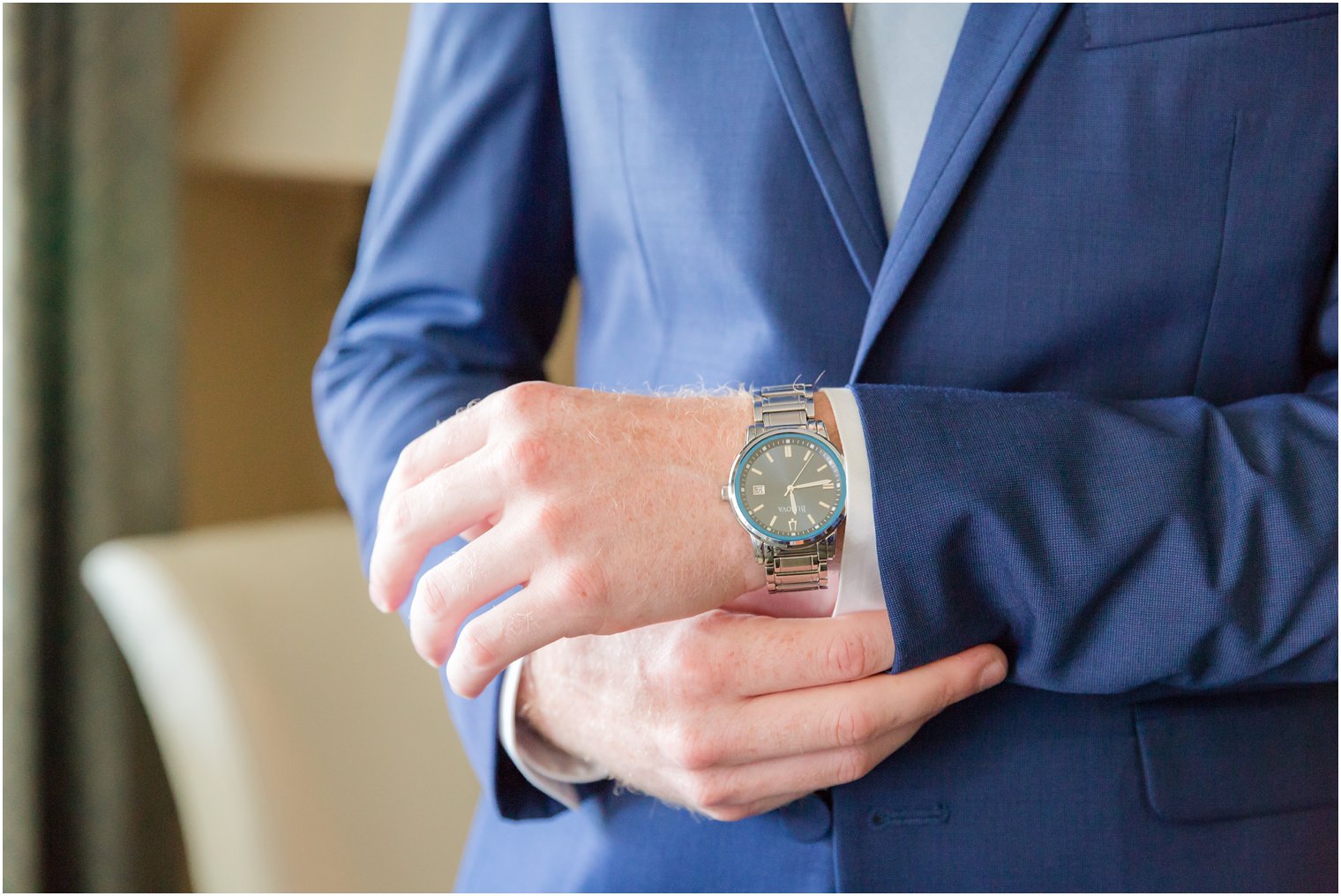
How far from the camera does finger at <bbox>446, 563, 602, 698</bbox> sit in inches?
21.9

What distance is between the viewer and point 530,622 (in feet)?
1.84

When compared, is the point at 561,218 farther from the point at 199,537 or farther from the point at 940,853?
the point at 199,537

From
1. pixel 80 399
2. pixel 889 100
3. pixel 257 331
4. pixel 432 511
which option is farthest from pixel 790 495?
pixel 257 331

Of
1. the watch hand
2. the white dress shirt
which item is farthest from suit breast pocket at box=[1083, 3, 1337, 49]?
the watch hand

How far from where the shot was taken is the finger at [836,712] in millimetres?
602

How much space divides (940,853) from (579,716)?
267mm

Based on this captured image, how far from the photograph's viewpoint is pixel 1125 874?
690mm

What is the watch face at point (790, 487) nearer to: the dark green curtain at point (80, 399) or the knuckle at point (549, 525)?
the knuckle at point (549, 525)

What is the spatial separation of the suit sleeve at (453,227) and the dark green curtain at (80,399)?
1.01m

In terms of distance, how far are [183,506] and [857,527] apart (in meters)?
1.61

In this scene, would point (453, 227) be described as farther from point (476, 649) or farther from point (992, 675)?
point (992, 675)

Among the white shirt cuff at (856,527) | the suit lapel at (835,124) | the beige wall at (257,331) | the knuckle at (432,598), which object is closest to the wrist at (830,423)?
the white shirt cuff at (856,527)

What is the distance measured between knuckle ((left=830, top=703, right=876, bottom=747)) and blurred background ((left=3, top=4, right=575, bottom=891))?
33.0 inches

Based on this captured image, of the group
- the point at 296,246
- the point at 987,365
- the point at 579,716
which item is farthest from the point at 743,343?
the point at 296,246
